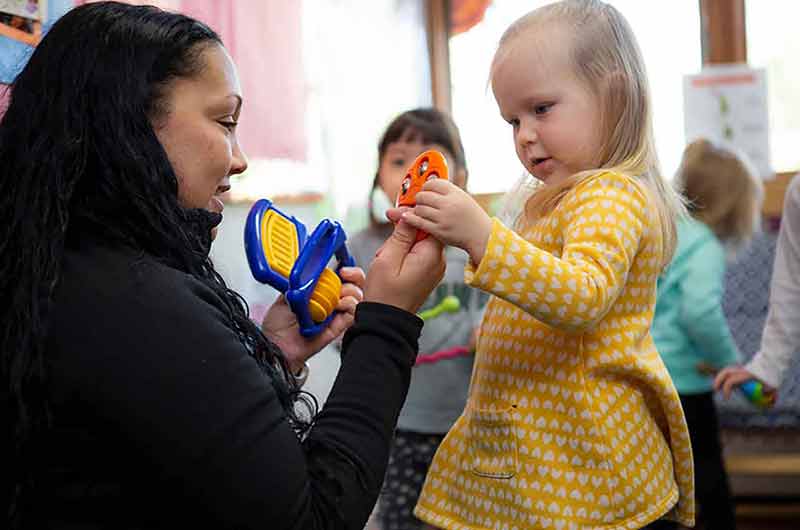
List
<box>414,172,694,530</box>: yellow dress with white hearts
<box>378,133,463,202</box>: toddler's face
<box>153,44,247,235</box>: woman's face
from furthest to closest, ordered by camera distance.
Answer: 1. <box>378,133,463,202</box>: toddler's face
2. <box>414,172,694,530</box>: yellow dress with white hearts
3. <box>153,44,247,235</box>: woman's face

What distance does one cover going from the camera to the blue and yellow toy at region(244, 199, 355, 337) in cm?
97

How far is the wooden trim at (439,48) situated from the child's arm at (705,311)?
2055 millimetres

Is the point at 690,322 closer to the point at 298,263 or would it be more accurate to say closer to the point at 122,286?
the point at 298,263

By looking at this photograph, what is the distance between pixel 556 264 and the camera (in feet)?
2.85

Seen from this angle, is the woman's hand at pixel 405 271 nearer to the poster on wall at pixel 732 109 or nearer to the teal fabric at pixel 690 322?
the teal fabric at pixel 690 322

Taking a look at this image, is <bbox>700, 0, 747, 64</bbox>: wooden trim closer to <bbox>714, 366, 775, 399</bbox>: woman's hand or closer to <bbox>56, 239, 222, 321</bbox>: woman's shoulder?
<bbox>714, 366, 775, 399</bbox>: woman's hand

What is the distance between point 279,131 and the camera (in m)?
2.36

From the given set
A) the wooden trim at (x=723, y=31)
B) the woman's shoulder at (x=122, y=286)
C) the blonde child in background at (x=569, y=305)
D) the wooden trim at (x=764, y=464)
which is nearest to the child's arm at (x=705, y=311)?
the wooden trim at (x=764, y=464)

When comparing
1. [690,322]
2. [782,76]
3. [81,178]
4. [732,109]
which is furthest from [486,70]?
[81,178]

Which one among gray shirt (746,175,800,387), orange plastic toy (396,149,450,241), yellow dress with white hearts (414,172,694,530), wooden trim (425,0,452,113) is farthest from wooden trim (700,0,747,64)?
orange plastic toy (396,149,450,241)

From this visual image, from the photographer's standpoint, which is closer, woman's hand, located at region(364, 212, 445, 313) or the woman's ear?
woman's hand, located at region(364, 212, 445, 313)

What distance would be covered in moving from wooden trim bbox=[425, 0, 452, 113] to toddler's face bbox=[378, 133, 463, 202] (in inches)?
76.7

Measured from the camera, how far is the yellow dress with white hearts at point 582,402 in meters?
0.92

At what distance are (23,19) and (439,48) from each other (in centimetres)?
286
